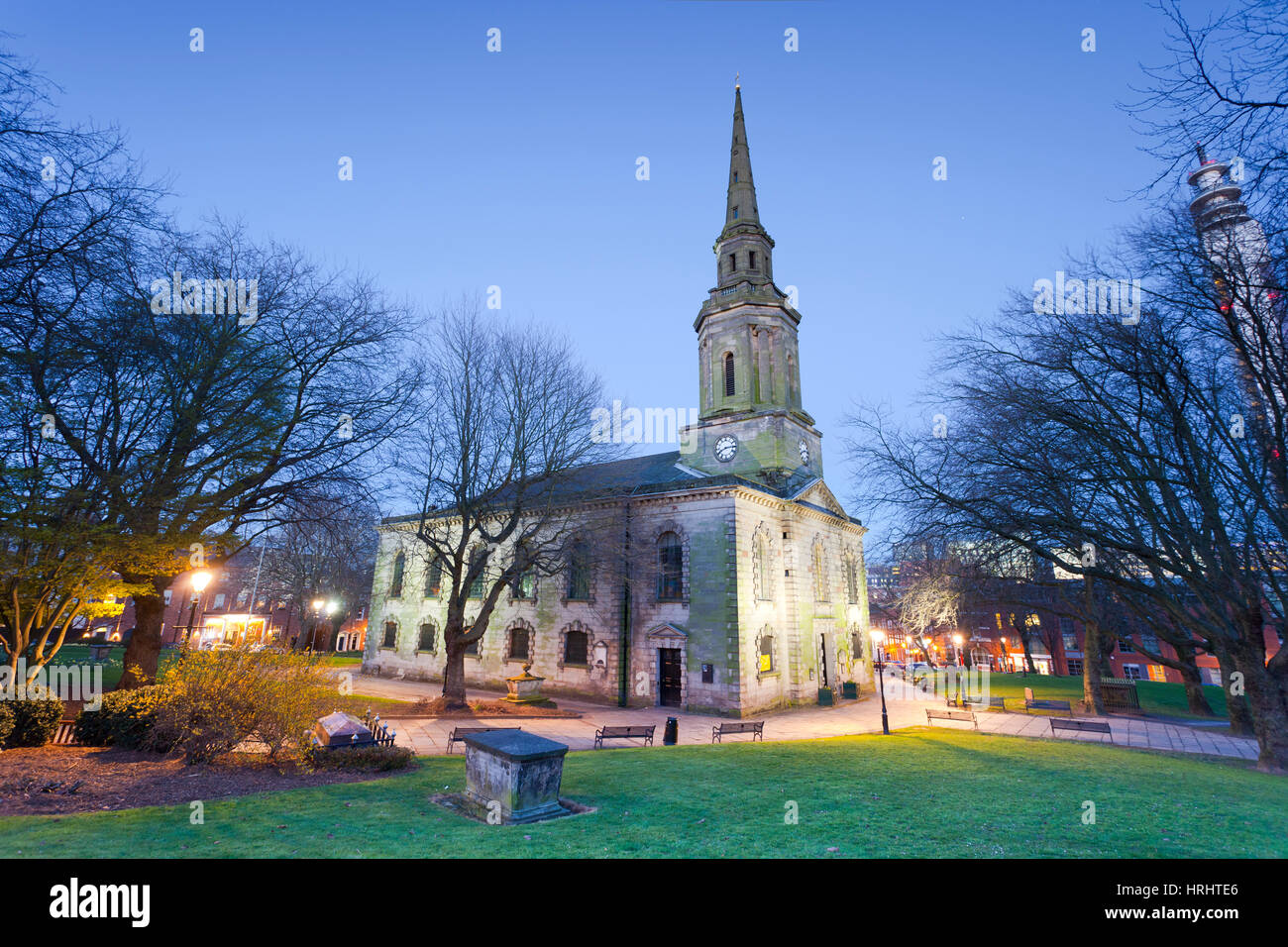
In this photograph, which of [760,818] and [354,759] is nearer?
[760,818]

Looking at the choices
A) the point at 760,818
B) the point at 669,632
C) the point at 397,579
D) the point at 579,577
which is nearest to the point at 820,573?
the point at 669,632

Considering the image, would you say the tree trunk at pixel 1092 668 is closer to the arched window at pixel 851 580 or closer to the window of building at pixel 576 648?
the arched window at pixel 851 580

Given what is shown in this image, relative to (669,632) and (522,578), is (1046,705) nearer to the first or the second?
(669,632)

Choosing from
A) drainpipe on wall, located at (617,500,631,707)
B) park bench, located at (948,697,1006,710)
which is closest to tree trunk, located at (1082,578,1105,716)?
park bench, located at (948,697,1006,710)

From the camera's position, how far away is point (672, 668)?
24734 mm

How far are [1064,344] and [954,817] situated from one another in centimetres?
1041

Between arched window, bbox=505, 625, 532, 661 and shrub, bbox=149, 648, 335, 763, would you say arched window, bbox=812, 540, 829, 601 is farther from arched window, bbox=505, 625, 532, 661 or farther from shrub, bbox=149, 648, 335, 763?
shrub, bbox=149, 648, 335, 763

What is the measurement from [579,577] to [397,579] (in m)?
14.8

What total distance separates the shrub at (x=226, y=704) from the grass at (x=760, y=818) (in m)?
2.22

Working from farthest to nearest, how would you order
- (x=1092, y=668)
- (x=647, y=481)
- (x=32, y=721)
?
(x=647, y=481), (x=1092, y=668), (x=32, y=721)

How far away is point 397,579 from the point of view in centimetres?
3566

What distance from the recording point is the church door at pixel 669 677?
24.6 metres

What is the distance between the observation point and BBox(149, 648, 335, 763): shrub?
10.3 m
